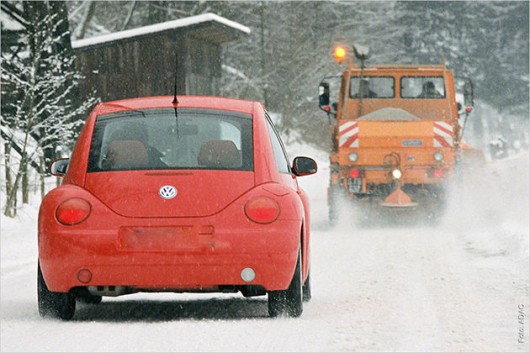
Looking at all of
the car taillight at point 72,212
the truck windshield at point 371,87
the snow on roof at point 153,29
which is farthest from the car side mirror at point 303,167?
the snow on roof at point 153,29

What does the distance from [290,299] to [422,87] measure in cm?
1381

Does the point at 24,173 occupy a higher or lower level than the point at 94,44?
lower

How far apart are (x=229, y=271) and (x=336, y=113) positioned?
13.8 meters

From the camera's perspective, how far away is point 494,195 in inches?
876

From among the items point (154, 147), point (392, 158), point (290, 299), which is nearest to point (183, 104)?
point (154, 147)

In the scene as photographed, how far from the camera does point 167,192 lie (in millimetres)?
7441

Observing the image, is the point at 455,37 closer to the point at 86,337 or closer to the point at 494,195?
Result: the point at 494,195

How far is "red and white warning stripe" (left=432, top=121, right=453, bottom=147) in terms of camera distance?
19422 millimetres

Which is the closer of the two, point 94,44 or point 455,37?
point 94,44

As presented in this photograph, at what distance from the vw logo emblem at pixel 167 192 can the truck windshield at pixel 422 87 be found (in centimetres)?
1397

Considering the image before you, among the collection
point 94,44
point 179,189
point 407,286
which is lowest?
point 407,286

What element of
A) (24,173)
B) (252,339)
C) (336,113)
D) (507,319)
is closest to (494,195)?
(336,113)

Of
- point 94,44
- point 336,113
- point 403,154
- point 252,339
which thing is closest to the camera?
point 252,339

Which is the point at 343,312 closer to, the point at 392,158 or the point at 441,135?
the point at 392,158
